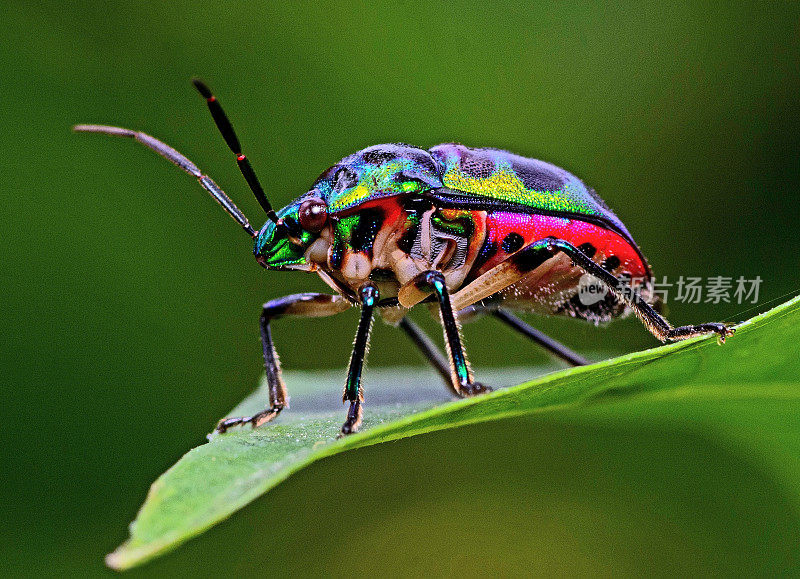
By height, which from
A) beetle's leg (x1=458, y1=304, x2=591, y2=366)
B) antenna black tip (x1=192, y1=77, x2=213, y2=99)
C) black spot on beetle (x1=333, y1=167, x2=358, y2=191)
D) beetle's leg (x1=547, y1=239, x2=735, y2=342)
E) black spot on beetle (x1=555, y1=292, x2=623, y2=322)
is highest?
antenna black tip (x1=192, y1=77, x2=213, y2=99)

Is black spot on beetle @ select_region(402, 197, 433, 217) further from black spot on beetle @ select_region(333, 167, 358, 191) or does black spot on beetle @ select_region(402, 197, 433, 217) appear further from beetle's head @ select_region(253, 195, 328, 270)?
beetle's head @ select_region(253, 195, 328, 270)

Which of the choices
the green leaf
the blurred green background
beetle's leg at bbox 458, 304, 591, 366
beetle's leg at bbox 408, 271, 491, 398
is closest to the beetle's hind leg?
beetle's leg at bbox 408, 271, 491, 398

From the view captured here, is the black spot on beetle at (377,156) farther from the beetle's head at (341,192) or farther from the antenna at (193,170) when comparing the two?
the antenna at (193,170)

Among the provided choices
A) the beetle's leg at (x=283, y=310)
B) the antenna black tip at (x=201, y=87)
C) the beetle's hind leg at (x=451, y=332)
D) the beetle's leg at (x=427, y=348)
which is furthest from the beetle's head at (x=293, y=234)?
the beetle's leg at (x=427, y=348)

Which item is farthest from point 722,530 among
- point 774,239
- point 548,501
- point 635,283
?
point 774,239

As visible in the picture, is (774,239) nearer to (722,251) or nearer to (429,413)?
(722,251)
